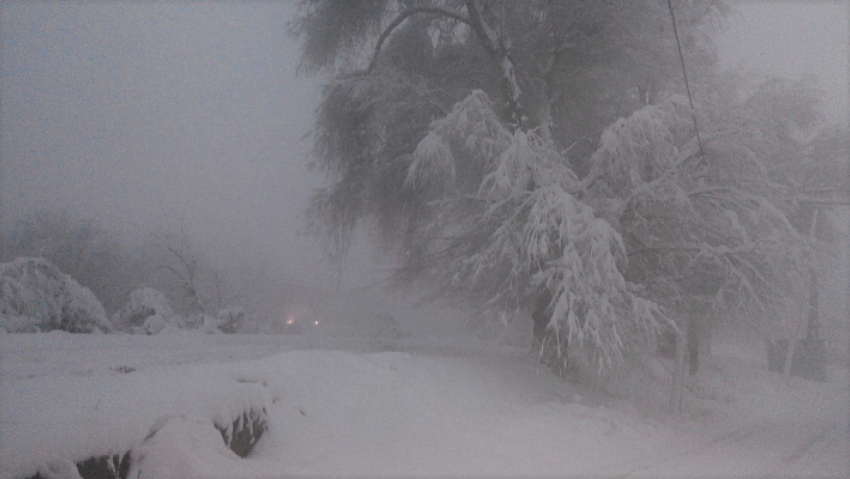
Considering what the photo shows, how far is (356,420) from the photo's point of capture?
5781 mm

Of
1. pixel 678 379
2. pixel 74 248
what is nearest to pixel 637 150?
pixel 678 379

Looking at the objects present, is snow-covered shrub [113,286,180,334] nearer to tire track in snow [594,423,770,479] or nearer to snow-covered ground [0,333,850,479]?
snow-covered ground [0,333,850,479]

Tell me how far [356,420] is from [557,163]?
17.4 feet

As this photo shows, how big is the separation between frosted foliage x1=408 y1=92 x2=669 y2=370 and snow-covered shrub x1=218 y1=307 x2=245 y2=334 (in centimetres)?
1172

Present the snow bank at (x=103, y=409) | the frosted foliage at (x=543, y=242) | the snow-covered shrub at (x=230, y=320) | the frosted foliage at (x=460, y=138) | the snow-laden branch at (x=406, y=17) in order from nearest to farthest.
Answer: the snow bank at (x=103, y=409)
the frosted foliage at (x=543, y=242)
the frosted foliage at (x=460, y=138)
the snow-laden branch at (x=406, y=17)
the snow-covered shrub at (x=230, y=320)

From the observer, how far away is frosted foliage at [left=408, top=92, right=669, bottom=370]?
7.20m

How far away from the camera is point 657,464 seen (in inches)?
253

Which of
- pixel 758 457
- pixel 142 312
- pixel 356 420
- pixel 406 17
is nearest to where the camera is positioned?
pixel 356 420

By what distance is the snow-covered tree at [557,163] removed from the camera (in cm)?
792

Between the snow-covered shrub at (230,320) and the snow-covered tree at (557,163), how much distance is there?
28.1 ft

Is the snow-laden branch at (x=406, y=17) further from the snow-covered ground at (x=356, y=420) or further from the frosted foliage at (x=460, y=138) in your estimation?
the snow-covered ground at (x=356, y=420)

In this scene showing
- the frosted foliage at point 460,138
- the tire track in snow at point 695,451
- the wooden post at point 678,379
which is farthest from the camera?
the wooden post at point 678,379

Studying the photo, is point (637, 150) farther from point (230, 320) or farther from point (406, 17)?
point (230, 320)

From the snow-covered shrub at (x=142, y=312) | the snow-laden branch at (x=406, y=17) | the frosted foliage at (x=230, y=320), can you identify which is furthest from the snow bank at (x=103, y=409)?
the frosted foliage at (x=230, y=320)
